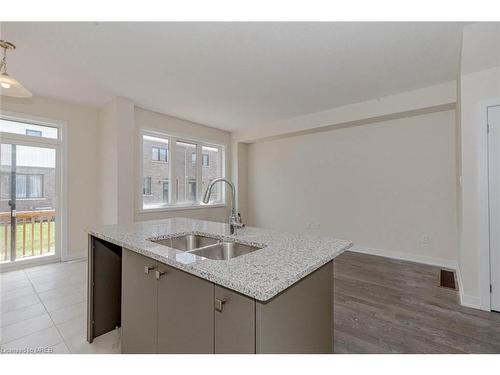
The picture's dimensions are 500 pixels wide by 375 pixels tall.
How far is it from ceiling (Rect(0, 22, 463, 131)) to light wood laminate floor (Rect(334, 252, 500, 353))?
261 cm

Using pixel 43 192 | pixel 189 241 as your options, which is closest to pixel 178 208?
pixel 43 192

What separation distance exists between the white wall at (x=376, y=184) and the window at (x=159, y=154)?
2394 mm

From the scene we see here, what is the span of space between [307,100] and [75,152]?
4002mm

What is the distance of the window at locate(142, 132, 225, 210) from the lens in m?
4.42

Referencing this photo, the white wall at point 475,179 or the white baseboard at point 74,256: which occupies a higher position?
the white wall at point 475,179

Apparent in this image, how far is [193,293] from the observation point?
1.10 m

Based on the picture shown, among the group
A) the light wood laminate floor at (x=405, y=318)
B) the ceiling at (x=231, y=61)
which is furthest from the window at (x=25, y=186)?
the light wood laminate floor at (x=405, y=318)

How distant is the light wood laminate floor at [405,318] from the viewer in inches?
68.6

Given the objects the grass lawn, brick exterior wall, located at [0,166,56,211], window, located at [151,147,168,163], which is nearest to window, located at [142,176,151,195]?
window, located at [151,147,168,163]

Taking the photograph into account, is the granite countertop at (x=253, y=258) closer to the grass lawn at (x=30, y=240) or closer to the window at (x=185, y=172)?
the grass lawn at (x=30, y=240)

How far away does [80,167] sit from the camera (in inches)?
158

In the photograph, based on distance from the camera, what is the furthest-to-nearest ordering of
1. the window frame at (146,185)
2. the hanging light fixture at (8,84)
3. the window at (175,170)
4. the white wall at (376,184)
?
the window at (175,170) < the window frame at (146,185) < the white wall at (376,184) < the hanging light fixture at (8,84)
